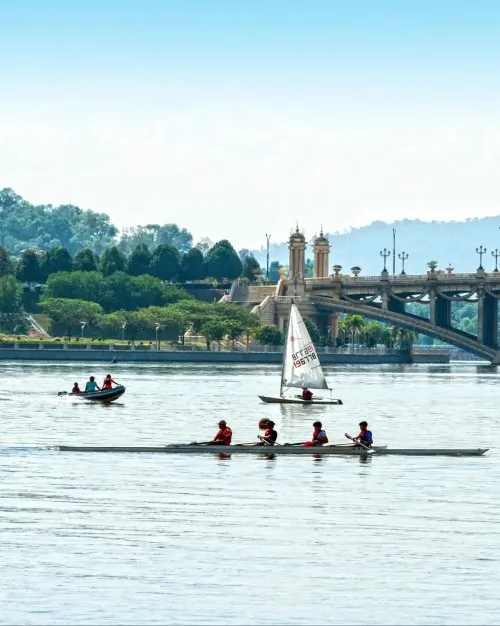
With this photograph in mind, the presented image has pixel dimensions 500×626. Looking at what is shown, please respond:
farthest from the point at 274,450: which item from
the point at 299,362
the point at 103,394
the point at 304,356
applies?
the point at 299,362

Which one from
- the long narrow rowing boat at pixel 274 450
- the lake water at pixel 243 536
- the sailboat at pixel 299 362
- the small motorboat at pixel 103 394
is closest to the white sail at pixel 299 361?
the sailboat at pixel 299 362

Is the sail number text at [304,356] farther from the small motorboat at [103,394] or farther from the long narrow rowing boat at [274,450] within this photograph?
the long narrow rowing boat at [274,450]

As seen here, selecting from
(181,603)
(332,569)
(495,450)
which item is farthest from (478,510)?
(495,450)

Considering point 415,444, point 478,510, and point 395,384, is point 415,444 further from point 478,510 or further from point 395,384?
point 395,384

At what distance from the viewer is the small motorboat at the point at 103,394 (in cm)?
11131

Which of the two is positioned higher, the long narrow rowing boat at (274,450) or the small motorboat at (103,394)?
the small motorboat at (103,394)

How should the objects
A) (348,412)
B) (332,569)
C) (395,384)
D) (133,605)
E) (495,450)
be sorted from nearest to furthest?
1. (133,605)
2. (332,569)
3. (495,450)
4. (348,412)
5. (395,384)

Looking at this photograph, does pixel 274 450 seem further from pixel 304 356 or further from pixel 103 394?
pixel 304 356

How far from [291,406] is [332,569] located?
254 feet

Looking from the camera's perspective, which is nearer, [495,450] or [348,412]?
[495,450]

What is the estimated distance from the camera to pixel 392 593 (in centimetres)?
4047

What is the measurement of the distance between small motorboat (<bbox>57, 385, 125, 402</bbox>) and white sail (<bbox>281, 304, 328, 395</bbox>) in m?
12.3

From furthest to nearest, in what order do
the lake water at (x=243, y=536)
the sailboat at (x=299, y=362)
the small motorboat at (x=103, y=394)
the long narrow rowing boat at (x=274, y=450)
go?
the sailboat at (x=299, y=362) < the small motorboat at (x=103, y=394) < the long narrow rowing boat at (x=274, y=450) < the lake water at (x=243, y=536)

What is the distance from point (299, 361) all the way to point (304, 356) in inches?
22.7
